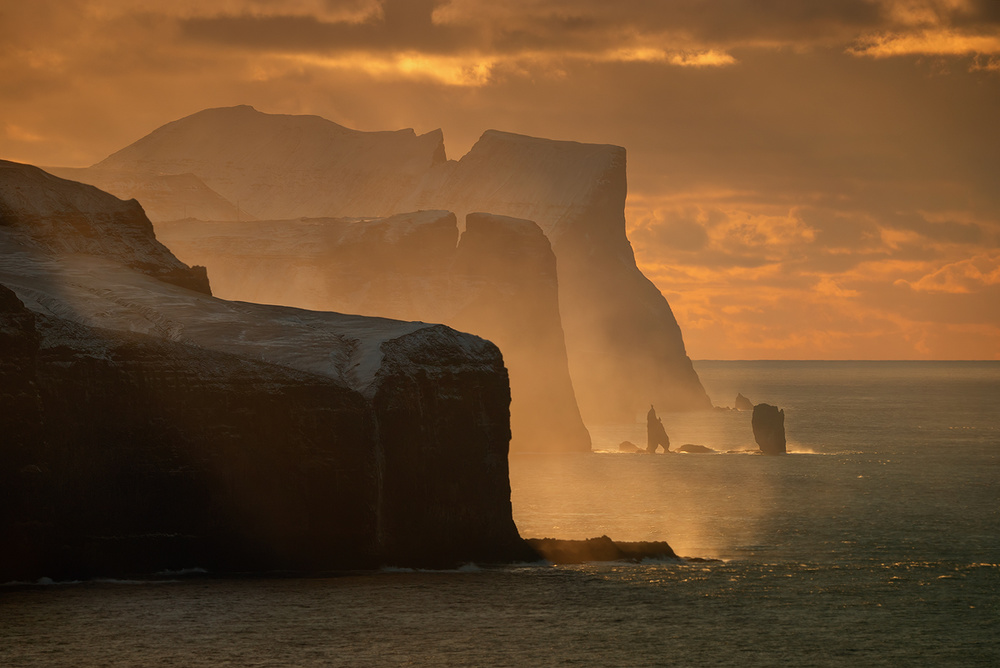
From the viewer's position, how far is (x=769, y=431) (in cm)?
16488

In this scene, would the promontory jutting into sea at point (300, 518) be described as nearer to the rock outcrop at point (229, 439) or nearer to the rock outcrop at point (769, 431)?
the rock outcrop at point (229, 439)

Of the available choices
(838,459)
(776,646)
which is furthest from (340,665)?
(838,459)

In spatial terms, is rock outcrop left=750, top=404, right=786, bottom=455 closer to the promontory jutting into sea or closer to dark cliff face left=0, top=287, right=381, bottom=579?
the promontory jutting into sea

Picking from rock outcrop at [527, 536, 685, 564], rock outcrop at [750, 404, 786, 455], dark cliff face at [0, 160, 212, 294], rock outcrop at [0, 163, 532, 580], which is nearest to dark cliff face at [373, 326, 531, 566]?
rock outcrop at [0, 163, 532, 580]

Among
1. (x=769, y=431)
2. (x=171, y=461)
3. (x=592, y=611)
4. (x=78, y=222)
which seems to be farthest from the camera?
(x=769, y=431)

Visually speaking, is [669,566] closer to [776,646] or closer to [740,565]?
[740,565]

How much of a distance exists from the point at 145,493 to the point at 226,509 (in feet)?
11.0

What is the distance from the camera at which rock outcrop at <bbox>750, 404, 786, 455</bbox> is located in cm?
16475

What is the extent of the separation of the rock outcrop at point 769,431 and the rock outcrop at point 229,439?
108 metres

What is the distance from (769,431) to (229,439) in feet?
396

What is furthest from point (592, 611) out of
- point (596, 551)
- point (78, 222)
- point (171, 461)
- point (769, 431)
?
point (769, 431)

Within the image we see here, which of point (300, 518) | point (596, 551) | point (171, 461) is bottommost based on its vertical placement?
point (596, 551)

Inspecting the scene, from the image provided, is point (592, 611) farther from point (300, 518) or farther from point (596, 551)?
point (596, 551)

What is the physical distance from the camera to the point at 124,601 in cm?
4638
